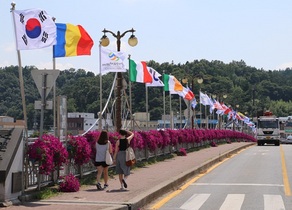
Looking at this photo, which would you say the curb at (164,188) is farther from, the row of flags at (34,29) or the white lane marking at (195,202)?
the row of flags at (34,29)

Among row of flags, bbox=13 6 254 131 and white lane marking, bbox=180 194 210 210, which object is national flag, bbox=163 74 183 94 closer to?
row of flags, bbox=13 6 254 131

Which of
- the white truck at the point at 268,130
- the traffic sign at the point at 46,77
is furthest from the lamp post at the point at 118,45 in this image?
the white truck at the point at 268,130

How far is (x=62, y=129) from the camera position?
14.4m

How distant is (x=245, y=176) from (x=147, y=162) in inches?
197

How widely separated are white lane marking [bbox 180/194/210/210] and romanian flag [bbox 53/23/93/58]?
5.88 m

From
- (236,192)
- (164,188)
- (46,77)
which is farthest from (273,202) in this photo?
(46,77)

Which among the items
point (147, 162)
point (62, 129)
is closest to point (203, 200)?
point (62, 129)

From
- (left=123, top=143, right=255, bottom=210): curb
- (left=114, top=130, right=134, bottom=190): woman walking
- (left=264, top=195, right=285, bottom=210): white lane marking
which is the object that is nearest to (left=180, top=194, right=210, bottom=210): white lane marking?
(left=123, top=143, right=255, bottom=210): curb

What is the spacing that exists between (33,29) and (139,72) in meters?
13.9

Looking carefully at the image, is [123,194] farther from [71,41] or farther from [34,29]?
[71,41]

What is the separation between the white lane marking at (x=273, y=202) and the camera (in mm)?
12549

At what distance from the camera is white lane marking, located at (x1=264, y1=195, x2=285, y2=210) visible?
41.2 feet

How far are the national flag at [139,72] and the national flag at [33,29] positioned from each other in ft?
39.7

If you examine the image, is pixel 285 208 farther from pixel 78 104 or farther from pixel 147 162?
pixel 78 104
